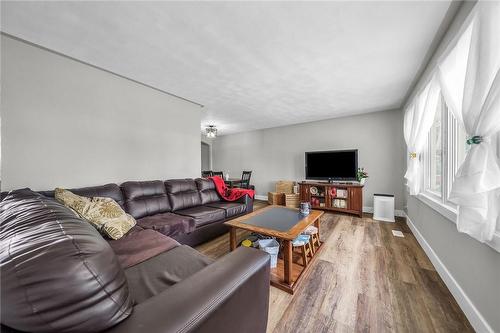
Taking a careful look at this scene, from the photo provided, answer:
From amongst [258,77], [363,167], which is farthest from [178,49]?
[363,167]

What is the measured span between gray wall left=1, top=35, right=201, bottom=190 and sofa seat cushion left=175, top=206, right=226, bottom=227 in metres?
1.05

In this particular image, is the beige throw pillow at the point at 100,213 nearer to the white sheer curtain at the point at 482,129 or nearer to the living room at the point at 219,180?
the living room at the point at 219,180

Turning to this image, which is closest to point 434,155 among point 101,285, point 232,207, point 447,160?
point 447,160

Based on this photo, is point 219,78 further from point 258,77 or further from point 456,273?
point 456,273

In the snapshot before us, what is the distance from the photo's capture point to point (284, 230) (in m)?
1.83

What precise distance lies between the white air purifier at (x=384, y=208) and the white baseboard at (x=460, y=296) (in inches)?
57.1

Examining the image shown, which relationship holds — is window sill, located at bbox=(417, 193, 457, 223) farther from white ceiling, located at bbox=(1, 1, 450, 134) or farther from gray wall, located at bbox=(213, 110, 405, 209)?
gray wall, located at bbox=(213, 110, 405, 209)

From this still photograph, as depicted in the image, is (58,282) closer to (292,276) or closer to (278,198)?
(292,276)

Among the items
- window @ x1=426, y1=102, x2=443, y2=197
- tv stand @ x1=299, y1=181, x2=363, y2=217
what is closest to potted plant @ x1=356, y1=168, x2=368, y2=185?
tv stand @ x1=299, y1=181, x2=363, y2=217

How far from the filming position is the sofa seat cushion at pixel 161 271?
99cm

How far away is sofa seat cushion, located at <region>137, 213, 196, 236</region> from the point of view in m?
2.06

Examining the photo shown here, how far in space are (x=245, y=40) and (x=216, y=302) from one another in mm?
2137

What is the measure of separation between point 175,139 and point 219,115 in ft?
4.67

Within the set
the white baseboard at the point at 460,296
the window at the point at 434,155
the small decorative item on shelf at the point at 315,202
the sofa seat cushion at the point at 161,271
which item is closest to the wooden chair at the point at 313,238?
the white baseboard at the point at 460,296
